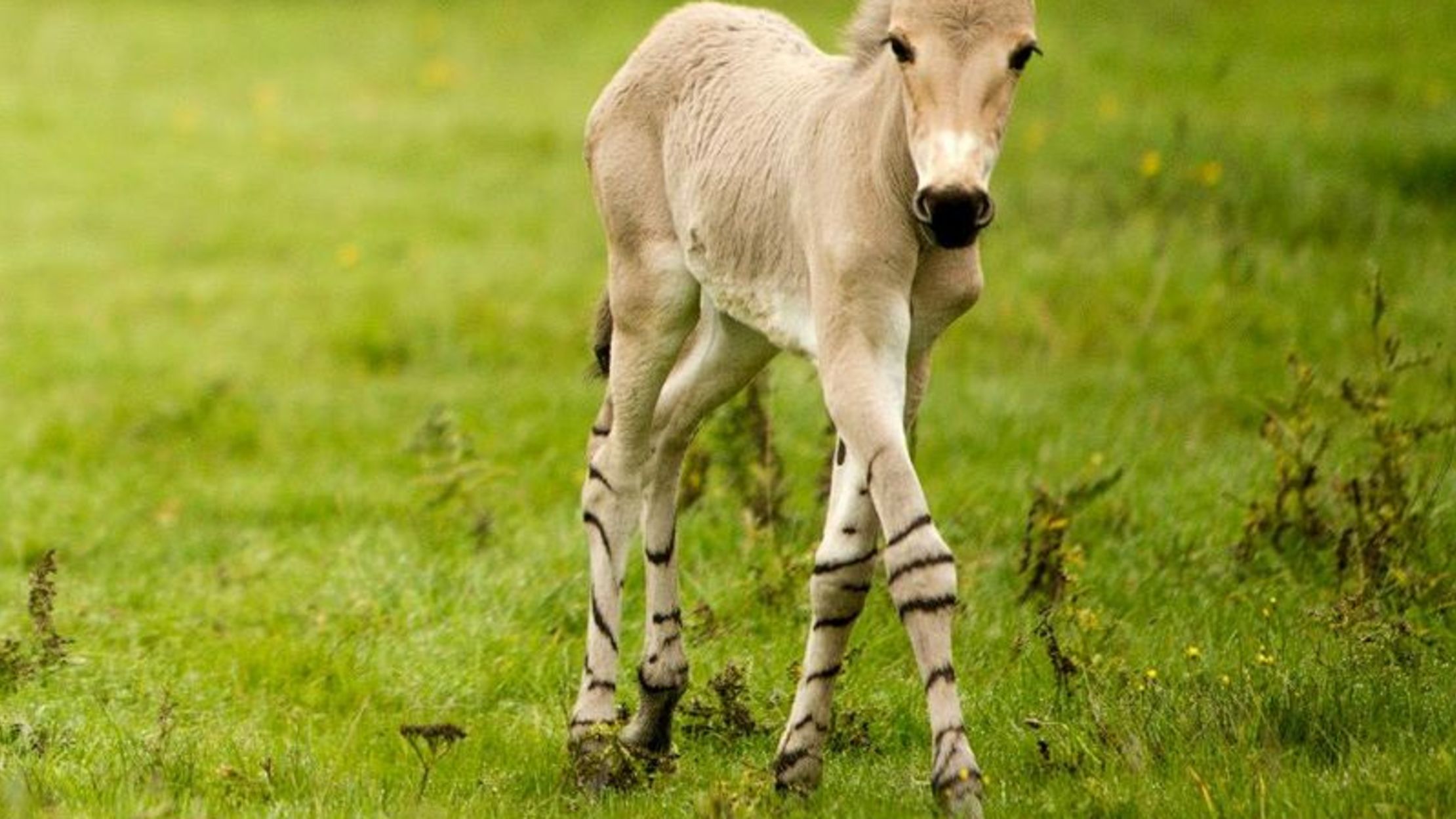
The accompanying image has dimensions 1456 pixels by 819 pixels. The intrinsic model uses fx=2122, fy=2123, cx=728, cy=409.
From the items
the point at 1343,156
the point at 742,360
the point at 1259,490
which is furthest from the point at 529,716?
the point at 1343,156

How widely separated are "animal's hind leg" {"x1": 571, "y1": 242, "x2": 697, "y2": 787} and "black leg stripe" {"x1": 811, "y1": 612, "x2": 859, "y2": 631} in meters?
0.84

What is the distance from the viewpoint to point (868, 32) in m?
5.49

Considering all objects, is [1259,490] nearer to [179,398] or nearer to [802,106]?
[802,106]

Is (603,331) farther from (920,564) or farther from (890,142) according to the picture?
(920,564)

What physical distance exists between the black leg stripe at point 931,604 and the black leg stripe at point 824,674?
0.50 meters

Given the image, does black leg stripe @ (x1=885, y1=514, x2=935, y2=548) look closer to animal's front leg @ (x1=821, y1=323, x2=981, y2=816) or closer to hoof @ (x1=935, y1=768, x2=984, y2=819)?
animal's front leg @ (x1=821, y1=323, x2=981, y2=816)

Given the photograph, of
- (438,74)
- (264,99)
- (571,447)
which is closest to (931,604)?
(571,447)

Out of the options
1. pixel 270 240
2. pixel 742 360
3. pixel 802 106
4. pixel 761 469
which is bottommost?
pixel 270 240

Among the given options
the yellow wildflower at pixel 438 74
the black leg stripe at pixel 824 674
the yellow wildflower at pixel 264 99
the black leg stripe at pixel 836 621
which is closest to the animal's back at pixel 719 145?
the black leg stripe at pixel 836 621

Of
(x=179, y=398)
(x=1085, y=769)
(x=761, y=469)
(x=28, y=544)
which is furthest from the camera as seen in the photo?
(x=179, y=398)

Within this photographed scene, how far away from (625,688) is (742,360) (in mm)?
1310

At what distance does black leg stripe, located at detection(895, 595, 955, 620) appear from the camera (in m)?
4.87

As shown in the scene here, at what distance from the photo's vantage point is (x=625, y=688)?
267 inches

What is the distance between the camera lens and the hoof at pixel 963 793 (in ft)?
15.9
